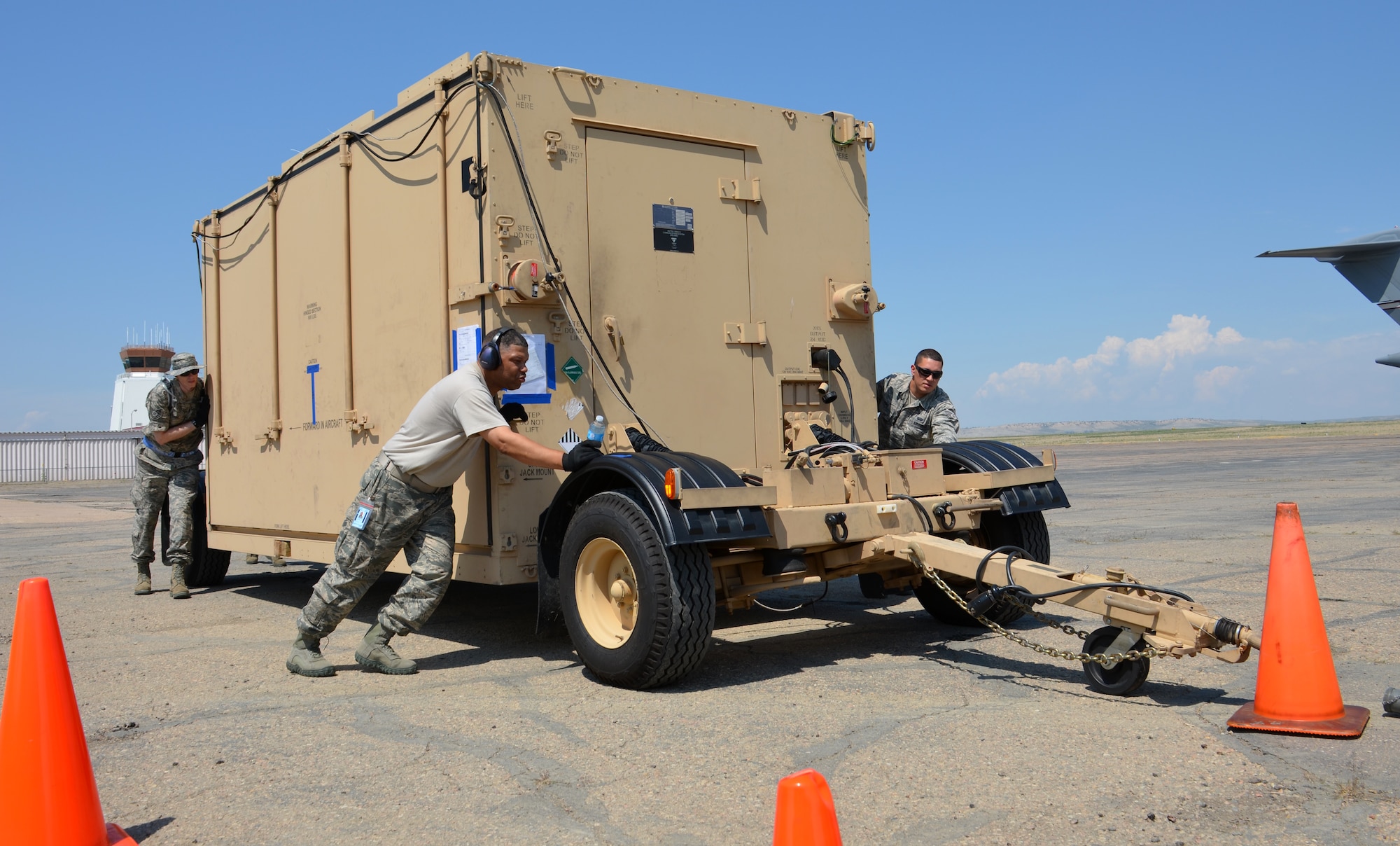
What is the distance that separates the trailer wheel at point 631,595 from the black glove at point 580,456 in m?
0.17

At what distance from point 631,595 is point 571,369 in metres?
1.33

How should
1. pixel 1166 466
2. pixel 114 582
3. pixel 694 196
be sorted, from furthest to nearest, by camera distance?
pixel 1166 466, pixel 114 582, pixel 694 196

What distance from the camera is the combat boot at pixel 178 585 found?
28.2ft

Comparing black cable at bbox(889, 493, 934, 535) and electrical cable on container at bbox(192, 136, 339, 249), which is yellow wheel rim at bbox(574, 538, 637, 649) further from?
electrical cable on container at bbox(192, 136, 339, 249)

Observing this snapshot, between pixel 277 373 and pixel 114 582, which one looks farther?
pixel 114 582

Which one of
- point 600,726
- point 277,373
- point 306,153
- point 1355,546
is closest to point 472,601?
point 277,373

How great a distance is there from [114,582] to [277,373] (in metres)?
3.58

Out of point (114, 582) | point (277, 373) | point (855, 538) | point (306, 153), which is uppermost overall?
point (306, 153)

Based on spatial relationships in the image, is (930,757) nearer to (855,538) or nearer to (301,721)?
(855,538)

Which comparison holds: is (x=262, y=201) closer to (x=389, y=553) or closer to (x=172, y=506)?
(x=172, y=506)

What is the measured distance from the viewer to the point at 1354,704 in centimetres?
416

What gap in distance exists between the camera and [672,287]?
19.4 feet

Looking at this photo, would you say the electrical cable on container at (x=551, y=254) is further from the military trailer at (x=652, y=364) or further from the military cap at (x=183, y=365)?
the military cap at (x=183, y=365)

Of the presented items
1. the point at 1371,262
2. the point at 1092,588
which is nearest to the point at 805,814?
the point at 1092,588
